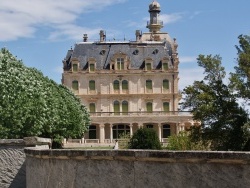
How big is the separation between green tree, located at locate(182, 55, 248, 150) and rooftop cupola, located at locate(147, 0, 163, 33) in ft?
219

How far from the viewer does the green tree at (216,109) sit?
28814 millimetres

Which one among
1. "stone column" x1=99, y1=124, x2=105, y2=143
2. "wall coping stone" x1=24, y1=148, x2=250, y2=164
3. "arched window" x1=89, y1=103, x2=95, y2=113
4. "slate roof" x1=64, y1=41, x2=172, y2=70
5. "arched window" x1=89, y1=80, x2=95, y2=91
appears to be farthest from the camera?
"slate roof" x1=64, y1=41, x2=172, y2=70

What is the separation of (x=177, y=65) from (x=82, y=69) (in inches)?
505

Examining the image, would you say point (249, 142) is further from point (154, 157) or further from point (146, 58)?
point (146, 58)

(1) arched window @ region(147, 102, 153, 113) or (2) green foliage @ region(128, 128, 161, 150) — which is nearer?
(2) green foliage @ region(128, 128, 161, 150)

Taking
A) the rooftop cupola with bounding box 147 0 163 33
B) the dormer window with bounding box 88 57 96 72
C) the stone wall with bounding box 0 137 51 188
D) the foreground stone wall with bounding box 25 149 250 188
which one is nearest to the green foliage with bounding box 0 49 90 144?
the stone wall with bounding box 0 137 51 188

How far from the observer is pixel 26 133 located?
26797 millimetres

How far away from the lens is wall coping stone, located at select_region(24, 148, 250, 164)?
5852mm

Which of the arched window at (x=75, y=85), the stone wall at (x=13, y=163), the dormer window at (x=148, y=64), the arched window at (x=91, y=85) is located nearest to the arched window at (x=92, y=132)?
the arched window at (x=91, y=85)

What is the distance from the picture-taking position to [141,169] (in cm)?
675

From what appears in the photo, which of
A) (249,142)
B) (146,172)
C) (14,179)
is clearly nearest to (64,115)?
(249,142)

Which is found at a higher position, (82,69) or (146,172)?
(82,69)

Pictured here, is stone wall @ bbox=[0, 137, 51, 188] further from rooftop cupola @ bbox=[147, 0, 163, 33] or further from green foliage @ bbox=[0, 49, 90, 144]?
rooftop cupola @ bbox=[147, 0, 163, 33]

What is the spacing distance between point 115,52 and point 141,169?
68.1 metres
